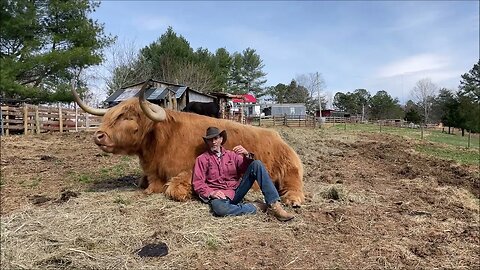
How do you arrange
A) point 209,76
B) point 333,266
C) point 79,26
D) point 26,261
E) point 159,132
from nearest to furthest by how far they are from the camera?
point 26,261
point 333,266
point 159,132
point 79,26
point 209,76

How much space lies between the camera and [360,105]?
3578 inches

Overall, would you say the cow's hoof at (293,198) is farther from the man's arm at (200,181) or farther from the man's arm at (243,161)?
the man's arm at (200,181)

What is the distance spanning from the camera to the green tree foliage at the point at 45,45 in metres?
18.8

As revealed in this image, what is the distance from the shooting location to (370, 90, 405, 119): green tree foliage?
78688 millimetres

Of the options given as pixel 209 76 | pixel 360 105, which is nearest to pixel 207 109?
pixel 209 76

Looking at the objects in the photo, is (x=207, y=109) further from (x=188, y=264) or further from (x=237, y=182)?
(x=188, y=264)

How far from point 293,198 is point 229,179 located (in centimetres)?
94

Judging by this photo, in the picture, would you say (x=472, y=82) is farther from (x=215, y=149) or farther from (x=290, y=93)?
(x=215, y=149)

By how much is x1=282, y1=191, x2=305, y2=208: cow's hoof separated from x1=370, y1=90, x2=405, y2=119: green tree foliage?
77.1m

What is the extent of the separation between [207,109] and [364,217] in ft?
20.2

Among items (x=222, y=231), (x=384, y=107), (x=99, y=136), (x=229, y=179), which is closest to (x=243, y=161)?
(x=229, y=179)

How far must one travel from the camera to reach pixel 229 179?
5.22m

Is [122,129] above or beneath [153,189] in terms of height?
above

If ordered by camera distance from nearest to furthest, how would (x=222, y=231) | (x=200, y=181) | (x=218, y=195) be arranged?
(x=222, y=231) < (x=218, y=195) < (x=200, y=181)
